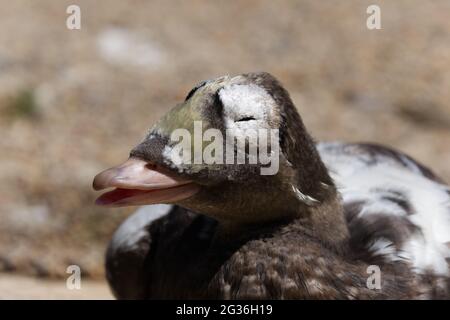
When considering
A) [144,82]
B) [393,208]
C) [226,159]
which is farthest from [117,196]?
[144,82]

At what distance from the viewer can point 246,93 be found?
289 cm

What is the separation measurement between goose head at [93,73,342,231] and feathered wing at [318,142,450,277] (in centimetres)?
31

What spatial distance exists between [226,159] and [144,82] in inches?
128

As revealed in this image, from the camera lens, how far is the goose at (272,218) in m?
2.83

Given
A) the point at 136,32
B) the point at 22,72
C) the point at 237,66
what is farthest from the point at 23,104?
the point at 237,66

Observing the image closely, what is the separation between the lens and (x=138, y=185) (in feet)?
8.96

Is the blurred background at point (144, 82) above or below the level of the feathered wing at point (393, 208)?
above

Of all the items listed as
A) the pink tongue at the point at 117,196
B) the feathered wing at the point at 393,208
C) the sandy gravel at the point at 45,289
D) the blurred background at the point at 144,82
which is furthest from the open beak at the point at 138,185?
the blurred background at the point at 144,82

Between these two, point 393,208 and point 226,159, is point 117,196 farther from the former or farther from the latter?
point 393,208

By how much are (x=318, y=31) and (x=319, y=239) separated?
3.46m

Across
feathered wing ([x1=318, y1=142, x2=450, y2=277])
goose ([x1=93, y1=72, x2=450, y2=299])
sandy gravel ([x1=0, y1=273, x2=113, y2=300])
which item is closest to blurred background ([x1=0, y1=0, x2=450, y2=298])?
sandy gravel ([x1=0, y1=273, x2=113, y2=300])

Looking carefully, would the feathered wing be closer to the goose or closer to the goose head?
the goose

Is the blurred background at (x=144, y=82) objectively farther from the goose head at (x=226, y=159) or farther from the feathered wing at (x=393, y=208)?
the goose head at (x=226, y=159)
